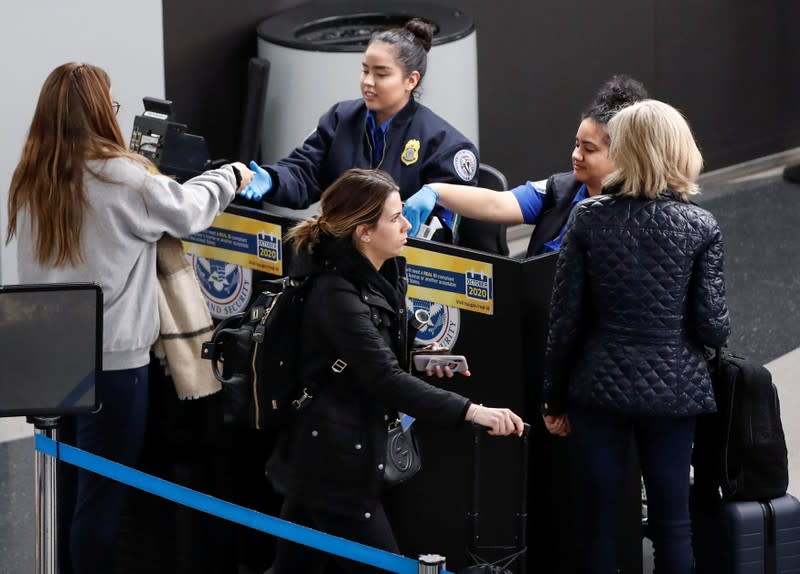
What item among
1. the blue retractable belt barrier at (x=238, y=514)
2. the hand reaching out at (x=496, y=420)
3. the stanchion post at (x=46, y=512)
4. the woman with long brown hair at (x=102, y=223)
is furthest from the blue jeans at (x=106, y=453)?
the hand reaching out at (x=496, y=420)

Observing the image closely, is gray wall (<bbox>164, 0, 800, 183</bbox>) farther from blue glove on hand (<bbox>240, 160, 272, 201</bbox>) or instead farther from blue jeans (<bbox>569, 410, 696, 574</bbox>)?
blue jeans (<bbox>569, 410, 696, 574</bbox>)

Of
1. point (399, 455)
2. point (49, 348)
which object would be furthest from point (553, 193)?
A: point (49, 348)

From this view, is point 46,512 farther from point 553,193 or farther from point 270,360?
point 553,193

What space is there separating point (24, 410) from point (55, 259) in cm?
68

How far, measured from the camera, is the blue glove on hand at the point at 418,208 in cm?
434

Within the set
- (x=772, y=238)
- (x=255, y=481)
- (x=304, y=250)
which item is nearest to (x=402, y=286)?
(x=304, y=250)

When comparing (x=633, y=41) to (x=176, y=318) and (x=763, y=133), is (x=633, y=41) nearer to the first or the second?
(x=763, y=133)

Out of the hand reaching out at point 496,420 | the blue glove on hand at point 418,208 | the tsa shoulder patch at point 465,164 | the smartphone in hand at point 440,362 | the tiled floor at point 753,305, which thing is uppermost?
the tsa shoulder patch at point 465,164

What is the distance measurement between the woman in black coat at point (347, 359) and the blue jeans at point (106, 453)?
0.57m

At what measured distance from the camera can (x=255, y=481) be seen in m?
4.35

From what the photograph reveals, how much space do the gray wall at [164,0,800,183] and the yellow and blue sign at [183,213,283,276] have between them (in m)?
2.56

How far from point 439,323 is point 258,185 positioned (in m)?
0.89

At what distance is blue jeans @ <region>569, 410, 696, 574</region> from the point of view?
3.73m

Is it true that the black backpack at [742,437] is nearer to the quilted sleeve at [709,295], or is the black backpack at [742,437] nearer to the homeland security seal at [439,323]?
the quilted sleeve at [709,295]
